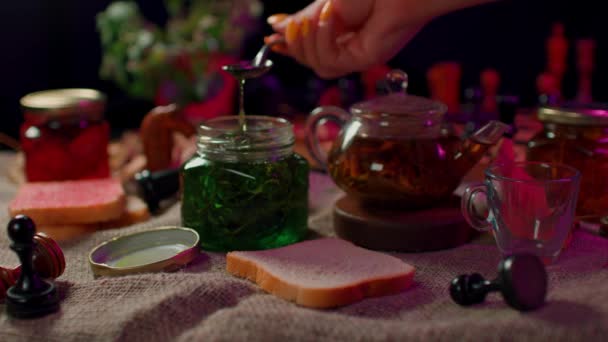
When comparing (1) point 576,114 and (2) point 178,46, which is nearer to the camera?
(1) point 576,114

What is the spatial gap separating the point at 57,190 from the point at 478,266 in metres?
0.72

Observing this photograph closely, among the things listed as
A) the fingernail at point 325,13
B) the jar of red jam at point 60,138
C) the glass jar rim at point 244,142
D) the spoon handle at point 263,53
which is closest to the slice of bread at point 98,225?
the jar of red jam at point 60,138

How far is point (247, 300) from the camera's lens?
0.85m

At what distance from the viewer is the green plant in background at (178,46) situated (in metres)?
1.90

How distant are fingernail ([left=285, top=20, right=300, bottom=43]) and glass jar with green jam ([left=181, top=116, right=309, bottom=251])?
0.14m

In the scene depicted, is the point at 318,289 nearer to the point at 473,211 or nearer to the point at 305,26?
the point at 473,211

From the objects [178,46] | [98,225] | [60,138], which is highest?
[178,46]

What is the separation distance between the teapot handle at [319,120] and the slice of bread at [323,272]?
22 cm

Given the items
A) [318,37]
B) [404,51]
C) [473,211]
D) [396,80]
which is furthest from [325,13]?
[404,51]

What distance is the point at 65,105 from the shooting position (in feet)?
4.48

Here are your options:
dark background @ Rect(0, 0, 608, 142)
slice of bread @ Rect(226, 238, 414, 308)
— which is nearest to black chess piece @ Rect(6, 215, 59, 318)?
slice of bread @ Rect(226, 238, 414, 308)

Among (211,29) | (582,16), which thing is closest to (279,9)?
(211,29)

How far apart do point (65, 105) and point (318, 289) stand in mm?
760

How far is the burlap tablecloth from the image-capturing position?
74cm
